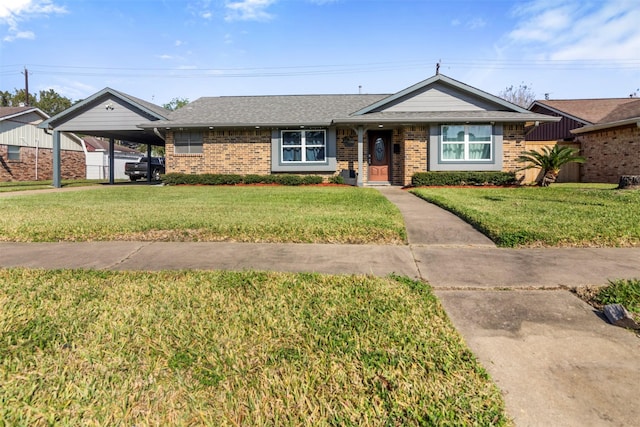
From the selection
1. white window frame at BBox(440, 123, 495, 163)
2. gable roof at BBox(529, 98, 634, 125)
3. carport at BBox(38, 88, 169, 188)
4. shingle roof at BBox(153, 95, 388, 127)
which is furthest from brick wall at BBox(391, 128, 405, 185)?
gable roof at BBox(529, 98, 634, 125)

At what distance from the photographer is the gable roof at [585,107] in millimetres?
24111

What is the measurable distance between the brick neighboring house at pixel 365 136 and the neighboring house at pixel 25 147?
13.2 m

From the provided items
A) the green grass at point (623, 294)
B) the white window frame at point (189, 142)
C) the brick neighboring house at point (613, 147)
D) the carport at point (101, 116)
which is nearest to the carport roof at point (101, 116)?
the carport at point (101, 116)

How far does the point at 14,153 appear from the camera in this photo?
26.0 metres

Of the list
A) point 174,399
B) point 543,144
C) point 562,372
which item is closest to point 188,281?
point 174,399

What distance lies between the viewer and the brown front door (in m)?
17.5

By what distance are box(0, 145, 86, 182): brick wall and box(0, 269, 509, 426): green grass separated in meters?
29.2

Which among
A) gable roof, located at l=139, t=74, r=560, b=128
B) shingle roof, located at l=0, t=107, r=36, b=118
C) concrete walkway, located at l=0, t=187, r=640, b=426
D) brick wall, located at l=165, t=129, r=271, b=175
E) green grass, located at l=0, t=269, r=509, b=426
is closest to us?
green grass, located at l=0, t=269, r=509, b=426

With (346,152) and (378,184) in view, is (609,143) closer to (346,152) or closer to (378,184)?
(378,184)

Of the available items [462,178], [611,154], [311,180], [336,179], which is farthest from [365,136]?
[611,154]

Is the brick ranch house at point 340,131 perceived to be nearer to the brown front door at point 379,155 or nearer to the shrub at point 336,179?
the brown front door at point 379,155

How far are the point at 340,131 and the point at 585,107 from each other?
1987cm

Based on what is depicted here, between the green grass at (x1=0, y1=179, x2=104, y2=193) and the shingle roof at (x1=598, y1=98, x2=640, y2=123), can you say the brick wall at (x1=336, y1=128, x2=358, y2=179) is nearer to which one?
the shingle roof at (x1=598, y1=98, x2=640, y2=123)

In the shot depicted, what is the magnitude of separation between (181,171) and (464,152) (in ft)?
43.8
